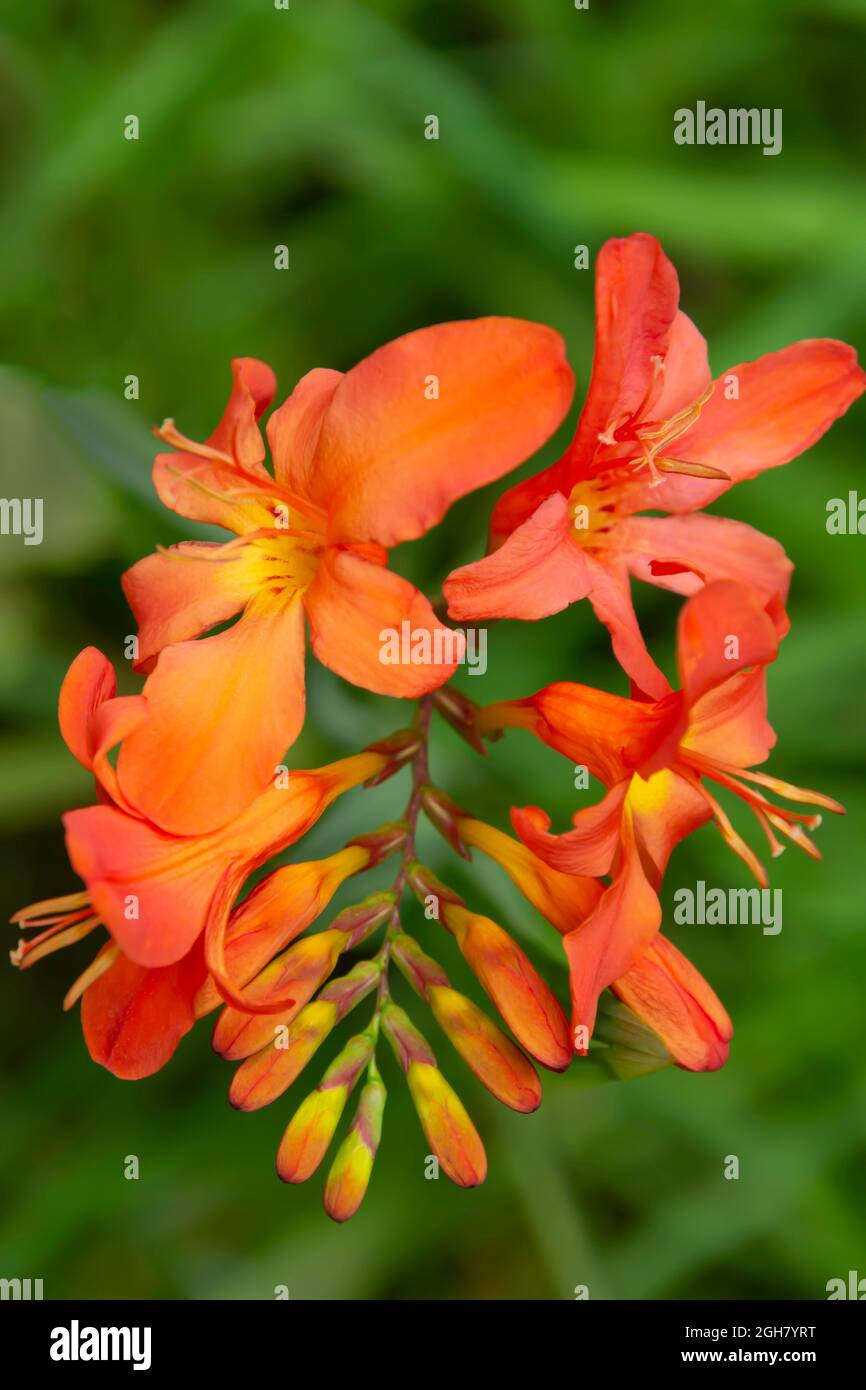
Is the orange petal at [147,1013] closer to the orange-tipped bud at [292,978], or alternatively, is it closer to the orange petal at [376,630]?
the orange-tipped bud at [292,978]

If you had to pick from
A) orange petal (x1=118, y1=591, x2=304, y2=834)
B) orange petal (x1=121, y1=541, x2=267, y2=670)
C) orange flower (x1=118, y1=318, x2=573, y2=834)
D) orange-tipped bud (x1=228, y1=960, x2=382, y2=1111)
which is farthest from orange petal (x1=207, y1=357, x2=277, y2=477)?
orange-tipped bud (x1=228, y1=960, x2=382, y2=1111)

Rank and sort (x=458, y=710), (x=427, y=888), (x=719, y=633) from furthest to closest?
1. (x=458, y=710)
2. (x=427, y=888)
3. (x=719, y=633)

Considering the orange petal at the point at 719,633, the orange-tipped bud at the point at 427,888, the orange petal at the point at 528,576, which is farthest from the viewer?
the orange-tipped bud at the point at 427,888

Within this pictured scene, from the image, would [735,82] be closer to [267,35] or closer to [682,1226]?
[267,35]

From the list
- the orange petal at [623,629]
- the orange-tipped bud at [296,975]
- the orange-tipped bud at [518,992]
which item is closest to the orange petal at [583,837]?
the orange petal at [623,629]

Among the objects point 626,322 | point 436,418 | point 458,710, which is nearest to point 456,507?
point 458,710

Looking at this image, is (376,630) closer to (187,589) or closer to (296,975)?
(187,589)
